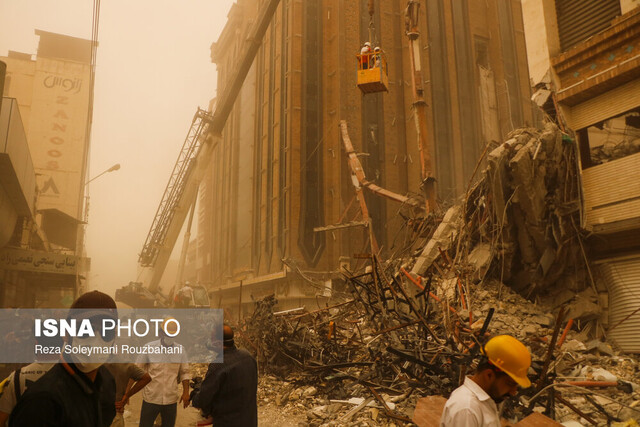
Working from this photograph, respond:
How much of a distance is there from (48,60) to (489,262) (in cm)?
4218

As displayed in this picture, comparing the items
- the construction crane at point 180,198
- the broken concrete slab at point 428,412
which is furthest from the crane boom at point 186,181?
the broken concrete slab at point 428,412

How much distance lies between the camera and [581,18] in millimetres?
8773

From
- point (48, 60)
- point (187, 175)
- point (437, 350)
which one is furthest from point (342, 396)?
point (48, 60)

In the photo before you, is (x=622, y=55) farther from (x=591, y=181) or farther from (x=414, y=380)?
(x=414, y=380)

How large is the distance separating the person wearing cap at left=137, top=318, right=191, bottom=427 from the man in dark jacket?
1009 millimetres

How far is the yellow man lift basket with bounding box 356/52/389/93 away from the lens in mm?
10328

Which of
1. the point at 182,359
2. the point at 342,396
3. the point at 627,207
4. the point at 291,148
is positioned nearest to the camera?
the point at 182,359

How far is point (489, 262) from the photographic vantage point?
8.33 metres

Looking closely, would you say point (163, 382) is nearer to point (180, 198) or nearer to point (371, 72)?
point (371, 72)

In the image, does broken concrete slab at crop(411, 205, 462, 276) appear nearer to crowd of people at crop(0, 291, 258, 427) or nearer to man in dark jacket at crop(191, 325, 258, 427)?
crowd of people at crop(0, 291, 258, 427)

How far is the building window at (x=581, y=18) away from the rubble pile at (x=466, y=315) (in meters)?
2.21

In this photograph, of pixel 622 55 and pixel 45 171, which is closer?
pixel 622 55

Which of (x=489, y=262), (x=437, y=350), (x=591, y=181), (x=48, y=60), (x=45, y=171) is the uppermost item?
(x=48, y=60)

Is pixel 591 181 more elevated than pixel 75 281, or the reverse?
pixel 591 181
